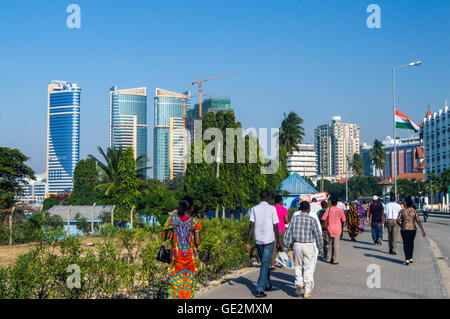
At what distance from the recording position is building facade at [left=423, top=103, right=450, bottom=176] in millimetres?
109900

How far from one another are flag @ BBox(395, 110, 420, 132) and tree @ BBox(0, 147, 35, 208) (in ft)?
120

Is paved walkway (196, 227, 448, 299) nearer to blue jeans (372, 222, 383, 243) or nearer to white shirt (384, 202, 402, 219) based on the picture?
white shirt (384, 202, 402, 219)

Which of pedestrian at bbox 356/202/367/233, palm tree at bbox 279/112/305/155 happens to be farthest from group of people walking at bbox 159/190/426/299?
palm tree at bbox 279/112/305/155

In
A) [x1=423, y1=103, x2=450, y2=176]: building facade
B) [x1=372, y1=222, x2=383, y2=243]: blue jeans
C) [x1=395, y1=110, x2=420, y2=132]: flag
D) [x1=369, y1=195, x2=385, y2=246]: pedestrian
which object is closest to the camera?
[x1=369, y1=195, x2=385, y2=246]: pedestrian

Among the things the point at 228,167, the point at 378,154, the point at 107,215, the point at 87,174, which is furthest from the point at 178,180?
the point at 107,215

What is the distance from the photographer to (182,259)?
6.66 meters

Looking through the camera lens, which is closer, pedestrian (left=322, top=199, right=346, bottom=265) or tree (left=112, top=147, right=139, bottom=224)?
pedestrian (left=322, top=199, right=346, bottom=265)

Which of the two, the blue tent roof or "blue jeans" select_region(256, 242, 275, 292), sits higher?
the blue tent roof

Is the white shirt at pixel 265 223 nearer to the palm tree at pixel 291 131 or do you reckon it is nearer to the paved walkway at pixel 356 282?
the paved walkway at pixel 356 282

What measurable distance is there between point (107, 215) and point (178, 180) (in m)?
85.0

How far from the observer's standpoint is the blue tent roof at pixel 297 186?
38466 millimetres

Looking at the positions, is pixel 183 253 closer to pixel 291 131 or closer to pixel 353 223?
pixel 353 223

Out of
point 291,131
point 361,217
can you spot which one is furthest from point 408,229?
point 291,131
